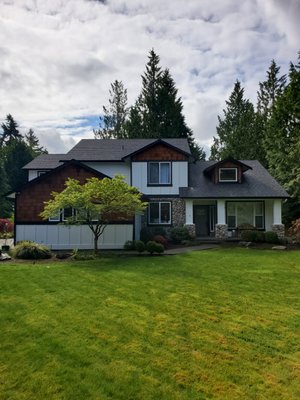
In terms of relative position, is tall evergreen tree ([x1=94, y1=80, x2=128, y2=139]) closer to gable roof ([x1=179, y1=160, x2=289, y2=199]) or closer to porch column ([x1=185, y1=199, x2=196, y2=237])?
gable roof ([x1=179, y1=160, x2=289, y2=199])

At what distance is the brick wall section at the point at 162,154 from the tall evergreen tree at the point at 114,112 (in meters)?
26.2

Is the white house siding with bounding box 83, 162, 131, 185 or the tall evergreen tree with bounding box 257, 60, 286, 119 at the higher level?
the tall evergreen tree with bounding box 257, 60, 286, 119

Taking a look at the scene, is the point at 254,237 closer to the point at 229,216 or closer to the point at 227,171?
the point at 229,216

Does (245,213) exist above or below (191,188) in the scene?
below

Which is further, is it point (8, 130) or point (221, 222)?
point (8, 130)

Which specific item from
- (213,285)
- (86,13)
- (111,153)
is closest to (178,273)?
(213,285)

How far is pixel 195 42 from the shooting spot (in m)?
13.2

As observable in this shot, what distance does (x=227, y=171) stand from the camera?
24.8 meters

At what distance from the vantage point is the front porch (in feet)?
75.4

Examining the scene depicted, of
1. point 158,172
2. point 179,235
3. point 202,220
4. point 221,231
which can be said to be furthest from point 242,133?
point 179,235

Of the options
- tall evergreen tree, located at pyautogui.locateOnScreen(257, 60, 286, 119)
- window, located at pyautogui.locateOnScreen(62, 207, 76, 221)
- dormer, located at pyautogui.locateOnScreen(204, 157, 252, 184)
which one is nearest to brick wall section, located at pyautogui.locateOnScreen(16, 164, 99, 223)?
window, located at pyautogui.locateOnScreen(62, 207, 76, 221)

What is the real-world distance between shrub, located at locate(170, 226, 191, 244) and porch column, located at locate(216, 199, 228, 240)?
227 centimetres

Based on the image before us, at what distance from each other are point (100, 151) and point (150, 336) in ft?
70.9

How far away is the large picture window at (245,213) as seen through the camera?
24.1 meters
